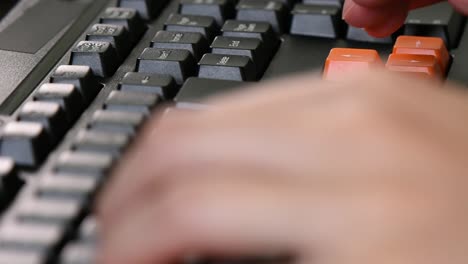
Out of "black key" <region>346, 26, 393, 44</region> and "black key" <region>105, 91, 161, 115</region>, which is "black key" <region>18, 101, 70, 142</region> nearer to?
"black key" <region>105, 91, 161, 115</region>

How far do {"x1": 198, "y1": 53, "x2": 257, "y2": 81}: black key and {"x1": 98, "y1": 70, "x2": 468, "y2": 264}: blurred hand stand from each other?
0.49 ft

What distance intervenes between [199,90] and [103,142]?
3.2 inches

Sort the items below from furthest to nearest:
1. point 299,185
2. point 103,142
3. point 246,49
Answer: point 246,49 < point 103,142 < point 299,185

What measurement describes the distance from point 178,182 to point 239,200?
0.03 metres

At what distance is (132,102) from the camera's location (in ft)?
1.51

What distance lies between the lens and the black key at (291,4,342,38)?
1.84 feet

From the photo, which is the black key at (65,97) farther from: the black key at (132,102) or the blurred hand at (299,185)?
the blurred hand at (299,185)

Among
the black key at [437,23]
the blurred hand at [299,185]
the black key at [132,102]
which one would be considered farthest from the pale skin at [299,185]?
the black key at [437,23]

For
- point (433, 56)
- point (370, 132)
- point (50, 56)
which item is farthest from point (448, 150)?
point (50, 56)

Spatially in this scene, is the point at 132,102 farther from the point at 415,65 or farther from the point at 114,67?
the point at 415,65

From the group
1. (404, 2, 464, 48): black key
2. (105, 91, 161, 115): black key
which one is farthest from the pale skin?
(404, 2, 464, 48): black key

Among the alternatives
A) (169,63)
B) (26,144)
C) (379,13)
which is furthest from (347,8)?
(26,144)

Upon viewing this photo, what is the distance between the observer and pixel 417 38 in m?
0.53

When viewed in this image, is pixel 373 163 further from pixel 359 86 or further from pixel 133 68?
pixel 133 68
